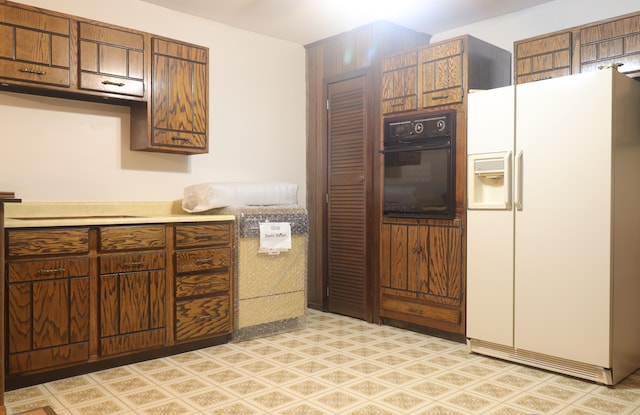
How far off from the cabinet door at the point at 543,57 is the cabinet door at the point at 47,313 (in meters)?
3.15

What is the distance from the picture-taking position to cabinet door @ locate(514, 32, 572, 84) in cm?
334

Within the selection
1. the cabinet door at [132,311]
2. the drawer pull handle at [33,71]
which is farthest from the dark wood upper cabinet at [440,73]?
the drawer pull handle at [33,71]

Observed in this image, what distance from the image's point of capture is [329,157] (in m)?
4.55

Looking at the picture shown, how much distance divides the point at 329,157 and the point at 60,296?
8.32ft

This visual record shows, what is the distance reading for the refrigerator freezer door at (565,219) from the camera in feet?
8.91

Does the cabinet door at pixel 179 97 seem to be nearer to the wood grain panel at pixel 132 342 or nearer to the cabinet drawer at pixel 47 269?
the cabinet drawer at pixel 47 269

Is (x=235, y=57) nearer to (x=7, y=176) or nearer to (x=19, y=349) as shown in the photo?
(x=7, y=176)

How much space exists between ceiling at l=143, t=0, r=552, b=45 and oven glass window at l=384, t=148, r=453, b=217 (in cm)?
114

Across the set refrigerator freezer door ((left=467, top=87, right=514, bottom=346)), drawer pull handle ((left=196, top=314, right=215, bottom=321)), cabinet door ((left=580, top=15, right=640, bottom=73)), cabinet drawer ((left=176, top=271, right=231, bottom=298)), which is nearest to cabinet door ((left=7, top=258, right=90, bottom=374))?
cabinet drawer ((left=176, top=271, right=231, bottom=298))

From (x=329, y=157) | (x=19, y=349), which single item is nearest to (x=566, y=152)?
(x=329, y=157)

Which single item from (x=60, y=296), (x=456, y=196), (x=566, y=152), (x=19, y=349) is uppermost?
(x=566, y=152)

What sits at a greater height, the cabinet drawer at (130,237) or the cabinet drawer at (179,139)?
the cabinet drawer at (179,139)

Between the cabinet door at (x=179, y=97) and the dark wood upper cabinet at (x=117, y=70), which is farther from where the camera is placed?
the cabinet door at (x=179, y=97)

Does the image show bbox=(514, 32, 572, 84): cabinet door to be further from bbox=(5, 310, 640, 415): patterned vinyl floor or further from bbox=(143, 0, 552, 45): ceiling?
bbox=(5, 310, 640, 415): patterned vinyl floor
